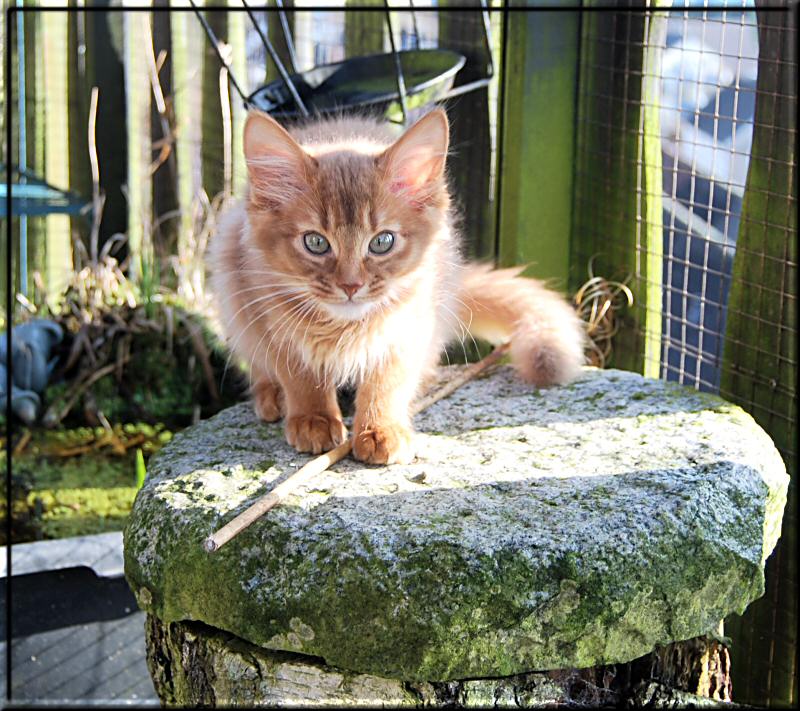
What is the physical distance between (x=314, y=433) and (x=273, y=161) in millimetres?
559

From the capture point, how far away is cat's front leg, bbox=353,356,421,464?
1941mm

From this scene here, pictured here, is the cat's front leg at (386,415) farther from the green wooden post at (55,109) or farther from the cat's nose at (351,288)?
the green wooden post at (55,109)

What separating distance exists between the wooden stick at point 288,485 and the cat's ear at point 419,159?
0.53 m

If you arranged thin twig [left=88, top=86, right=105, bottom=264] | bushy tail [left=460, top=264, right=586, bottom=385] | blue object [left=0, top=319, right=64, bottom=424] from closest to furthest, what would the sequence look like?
bushy tail [left=460, top=264, right=586, bottom=385] < blue object [left=0, top=319, right=64, bottom=424] < thin twig [left=88, top=86, right=105, bottom=264]

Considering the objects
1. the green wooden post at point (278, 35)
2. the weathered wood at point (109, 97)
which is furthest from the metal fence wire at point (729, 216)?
the weathered wood at point (109, 97)

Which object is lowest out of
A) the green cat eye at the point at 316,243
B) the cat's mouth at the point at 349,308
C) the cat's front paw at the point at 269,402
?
the cat's front paw at the point at 269,402

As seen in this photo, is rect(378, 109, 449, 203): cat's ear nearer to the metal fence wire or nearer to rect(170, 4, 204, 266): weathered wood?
the metal fence wire

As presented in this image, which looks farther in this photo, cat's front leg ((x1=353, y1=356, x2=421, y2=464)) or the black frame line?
the black frame line

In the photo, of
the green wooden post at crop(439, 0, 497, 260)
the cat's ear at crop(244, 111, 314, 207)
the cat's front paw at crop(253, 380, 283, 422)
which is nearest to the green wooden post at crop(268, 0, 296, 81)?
the green wooden post at crop(439, 0, 497, 260)

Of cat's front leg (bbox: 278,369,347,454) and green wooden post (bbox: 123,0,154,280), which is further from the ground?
green wooden post (bbox: 123,0,154,280)

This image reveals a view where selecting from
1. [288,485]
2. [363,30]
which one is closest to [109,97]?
[363,30]

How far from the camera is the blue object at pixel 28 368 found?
340cm

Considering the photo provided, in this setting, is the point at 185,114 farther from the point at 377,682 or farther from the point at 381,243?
the point at 377,682

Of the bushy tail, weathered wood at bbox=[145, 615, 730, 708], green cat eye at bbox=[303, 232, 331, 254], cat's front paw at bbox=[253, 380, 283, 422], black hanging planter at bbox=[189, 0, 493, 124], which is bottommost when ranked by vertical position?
weathered wood at bbox=[145, 615, 730, 708]
